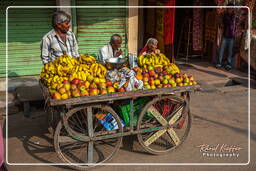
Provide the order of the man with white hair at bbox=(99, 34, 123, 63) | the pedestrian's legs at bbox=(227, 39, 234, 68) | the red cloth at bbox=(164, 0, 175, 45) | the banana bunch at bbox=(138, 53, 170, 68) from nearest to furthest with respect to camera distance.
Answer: the banana bunch at bbox=(138, 53, 170, 68) < the man with white hair at bbox=(99, 34, 123, 63) < the red cloth at bbox=(164, 0, 175, 45) < the pedestrian's legs at bbox=(227, 39, 234, 68)

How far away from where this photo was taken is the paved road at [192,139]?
13.8 feet

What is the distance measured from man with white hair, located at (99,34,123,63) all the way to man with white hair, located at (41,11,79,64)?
1.71ft

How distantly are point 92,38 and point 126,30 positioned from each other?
98 centimetres

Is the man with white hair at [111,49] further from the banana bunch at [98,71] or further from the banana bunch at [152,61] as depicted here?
the banana bunch at [98,71]

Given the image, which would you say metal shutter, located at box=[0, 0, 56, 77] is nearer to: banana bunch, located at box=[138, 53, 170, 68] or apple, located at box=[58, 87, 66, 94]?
banana bunch, located at box=[138, 53, 170, 68]

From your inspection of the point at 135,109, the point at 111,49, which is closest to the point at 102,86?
the point at 135,109

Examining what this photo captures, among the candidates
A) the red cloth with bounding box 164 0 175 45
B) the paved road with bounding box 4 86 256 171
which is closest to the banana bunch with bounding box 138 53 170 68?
the paved road with bounding box 4 86 256 171

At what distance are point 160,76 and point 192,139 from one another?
4.49ft

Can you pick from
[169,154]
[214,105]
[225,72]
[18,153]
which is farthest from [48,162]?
[225,72]

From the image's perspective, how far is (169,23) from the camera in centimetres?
816

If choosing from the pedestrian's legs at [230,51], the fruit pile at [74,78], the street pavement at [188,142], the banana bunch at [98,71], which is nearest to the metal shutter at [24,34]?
the street pavement at [188,142]

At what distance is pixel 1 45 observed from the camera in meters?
7.39

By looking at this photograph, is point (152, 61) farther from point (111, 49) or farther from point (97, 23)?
point (97, 23)

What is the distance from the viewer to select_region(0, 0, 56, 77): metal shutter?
729cm
